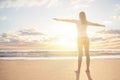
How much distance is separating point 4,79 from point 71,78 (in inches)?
75.9

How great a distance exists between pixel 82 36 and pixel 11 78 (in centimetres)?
240

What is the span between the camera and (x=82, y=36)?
768cm

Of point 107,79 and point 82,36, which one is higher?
point 82,36

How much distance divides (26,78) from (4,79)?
0.63 meters

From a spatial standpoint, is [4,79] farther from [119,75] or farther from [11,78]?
[119,75]

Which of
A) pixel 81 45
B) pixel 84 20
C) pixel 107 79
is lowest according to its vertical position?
pixel 107 79

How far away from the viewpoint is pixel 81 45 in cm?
773

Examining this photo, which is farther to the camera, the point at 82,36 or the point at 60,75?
the point at 60,75

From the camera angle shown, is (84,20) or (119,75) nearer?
(84,20)

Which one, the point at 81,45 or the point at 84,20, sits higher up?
the point at 84,20

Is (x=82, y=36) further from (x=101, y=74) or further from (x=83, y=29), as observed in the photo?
(x=101, y=74)

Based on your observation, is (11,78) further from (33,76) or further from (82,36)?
(82,36)

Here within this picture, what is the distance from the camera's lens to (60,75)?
830cm

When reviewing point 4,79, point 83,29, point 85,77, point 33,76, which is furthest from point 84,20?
point 4,79
